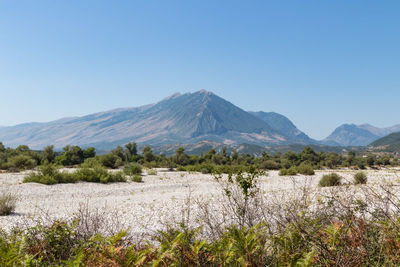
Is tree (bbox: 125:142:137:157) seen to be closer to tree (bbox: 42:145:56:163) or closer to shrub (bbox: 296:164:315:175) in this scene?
tree (bbox: 42:145:56:163)

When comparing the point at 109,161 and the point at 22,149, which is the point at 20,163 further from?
the point at 22,149

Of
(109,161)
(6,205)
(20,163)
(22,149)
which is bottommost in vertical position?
(6,205)

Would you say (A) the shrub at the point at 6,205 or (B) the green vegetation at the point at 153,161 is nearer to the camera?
(A) the shrub at the point at 6,205

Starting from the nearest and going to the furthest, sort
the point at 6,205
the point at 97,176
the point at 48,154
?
the point at 6,205 < the point at 97,176 < the point at 48,154

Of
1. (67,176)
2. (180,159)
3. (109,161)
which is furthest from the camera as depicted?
(180,159)

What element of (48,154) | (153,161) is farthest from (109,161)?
(48,154)

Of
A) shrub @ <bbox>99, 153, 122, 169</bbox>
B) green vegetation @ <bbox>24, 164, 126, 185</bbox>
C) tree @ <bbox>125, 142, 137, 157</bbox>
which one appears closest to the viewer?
green vegetation @ <bbox>24, 164, 126, 185</bbox>

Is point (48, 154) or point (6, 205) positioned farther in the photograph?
point (48, 154)

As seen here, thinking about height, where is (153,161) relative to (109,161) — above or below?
below

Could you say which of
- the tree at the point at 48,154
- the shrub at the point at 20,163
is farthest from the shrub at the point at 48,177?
the tree at the point at 48,154

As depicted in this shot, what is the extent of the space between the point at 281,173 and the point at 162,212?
73.4 feet

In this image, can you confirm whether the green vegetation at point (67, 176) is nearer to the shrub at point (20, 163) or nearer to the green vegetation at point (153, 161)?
the green vegetation at point (153, 161)

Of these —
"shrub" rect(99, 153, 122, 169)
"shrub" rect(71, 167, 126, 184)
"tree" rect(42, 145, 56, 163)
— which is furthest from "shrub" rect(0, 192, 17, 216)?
"tree" rect(42, 145, 56, 163)

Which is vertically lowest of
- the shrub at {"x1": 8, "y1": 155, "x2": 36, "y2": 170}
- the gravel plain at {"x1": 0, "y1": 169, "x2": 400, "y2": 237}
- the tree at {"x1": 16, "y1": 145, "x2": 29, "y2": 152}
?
the gravel plain at {"x1": 0, "y1": 169, "x2": 400, "y2": 237}
